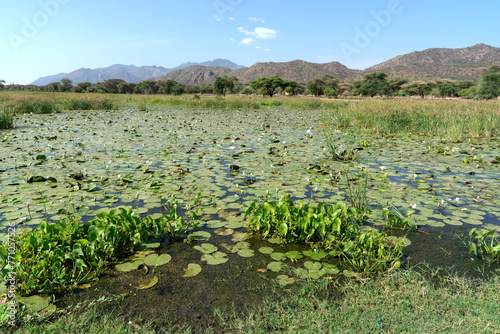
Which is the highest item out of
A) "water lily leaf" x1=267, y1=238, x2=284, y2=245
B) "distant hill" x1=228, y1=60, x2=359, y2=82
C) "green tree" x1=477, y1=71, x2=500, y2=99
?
"distant hill" x1=228, y1=60, x2=359, y2=82

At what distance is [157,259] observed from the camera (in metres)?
2.78

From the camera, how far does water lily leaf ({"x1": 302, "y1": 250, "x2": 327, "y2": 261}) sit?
2871 mm

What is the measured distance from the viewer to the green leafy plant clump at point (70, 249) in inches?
88.4

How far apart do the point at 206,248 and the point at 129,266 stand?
797 mm

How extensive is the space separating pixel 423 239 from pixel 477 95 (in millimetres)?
55217

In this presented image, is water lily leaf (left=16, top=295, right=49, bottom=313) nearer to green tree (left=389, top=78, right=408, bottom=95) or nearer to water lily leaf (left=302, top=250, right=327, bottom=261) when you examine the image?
water lily leaf (left=302, top=250, right=327, bottom=261)

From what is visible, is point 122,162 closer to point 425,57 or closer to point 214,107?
point 214,107

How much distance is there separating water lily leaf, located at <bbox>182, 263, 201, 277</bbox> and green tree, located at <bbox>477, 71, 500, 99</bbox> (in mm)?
54355

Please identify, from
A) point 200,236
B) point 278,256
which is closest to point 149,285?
point 200,236

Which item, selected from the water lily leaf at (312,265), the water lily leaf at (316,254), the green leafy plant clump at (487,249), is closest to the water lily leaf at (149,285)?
the water lily leaf at (312,265)

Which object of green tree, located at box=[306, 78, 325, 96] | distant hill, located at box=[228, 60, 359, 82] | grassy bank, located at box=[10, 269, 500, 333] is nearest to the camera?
grassy bank, located at box=[10, 269, 500, 333]

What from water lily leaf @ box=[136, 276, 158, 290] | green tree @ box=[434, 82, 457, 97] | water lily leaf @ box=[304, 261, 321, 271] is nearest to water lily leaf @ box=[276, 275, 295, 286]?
water lily leaf @ box=[304, 261, 321, 271]

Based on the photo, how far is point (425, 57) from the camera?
11875cm

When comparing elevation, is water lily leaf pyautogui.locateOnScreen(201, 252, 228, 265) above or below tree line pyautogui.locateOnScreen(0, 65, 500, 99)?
below
